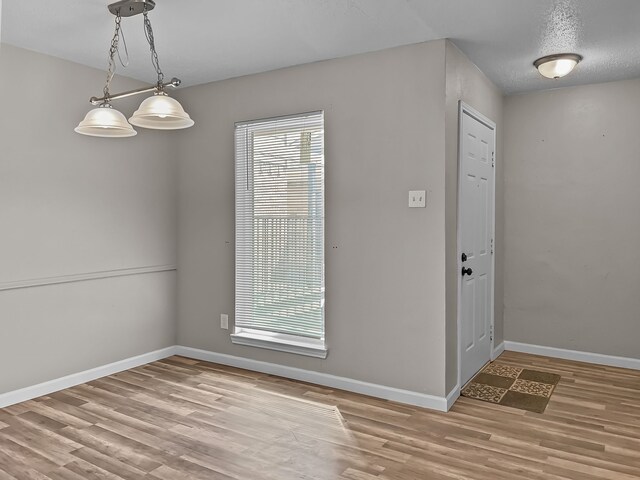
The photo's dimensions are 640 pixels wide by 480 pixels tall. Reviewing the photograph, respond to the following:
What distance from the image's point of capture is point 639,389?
3.77 metres

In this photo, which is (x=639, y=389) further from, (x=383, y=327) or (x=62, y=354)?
(x=62, y=354)

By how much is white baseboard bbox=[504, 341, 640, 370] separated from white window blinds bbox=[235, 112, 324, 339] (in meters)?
2.15

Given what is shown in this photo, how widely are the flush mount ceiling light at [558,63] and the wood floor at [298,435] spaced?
2.39m

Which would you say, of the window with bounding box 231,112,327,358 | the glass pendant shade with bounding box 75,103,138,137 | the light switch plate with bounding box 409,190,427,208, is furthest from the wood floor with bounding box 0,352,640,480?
the glass pendant shade with bounding box 75,103,138,137

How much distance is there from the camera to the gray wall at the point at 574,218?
14.1ft

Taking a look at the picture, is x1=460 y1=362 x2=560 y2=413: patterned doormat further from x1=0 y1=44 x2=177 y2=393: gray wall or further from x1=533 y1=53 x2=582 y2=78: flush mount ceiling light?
x1=0 y1=44 x2=177 y2=393: gray wall

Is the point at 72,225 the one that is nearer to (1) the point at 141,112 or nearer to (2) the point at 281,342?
(1) the point at 141,112

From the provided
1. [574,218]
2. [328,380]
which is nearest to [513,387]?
[328,380]

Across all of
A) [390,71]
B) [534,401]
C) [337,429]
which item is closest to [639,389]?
[534,401]

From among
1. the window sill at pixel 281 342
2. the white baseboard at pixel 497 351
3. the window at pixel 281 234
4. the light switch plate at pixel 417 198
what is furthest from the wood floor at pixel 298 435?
the light switch plate at pixel 417 198

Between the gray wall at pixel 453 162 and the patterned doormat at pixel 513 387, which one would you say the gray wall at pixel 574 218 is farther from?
the gray wall at pixel 453 162

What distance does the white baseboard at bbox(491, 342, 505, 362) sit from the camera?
14.8 feet

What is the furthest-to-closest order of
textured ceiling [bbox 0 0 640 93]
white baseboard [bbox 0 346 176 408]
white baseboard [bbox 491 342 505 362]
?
white baseboard [bbox 491 342 505 362] → white baseboard [bbox 0 346 176 408] → textured ceiling [bbox 0 0 640 93]

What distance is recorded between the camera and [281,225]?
405 cm
